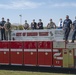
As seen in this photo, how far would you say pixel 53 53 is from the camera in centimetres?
1694

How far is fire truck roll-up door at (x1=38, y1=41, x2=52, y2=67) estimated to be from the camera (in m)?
17.0

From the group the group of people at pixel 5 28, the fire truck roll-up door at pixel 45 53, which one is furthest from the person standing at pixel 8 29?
the fire truck roll-up door at pixel 45 53

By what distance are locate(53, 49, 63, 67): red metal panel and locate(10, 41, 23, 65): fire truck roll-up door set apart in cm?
209

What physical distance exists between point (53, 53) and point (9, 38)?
431 cm

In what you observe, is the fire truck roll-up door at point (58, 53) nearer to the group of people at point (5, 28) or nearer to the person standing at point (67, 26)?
the person standing at point (67, 26)

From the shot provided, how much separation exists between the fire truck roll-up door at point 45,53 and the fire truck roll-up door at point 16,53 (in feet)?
3.98

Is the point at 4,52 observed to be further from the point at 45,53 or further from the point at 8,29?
the point at 45,53

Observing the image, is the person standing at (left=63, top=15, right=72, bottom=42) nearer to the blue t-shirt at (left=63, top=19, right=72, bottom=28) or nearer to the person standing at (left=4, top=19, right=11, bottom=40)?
the blue t-shirt at (left=63, top=19, right=72, bottom=28)

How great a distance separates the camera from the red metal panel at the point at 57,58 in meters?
16.7

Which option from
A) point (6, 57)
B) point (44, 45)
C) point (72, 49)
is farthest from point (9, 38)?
point (72, 49)

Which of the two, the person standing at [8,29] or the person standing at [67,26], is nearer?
the person standing at [67,26]

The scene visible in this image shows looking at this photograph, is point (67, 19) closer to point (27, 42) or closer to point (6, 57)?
point (27, 42)

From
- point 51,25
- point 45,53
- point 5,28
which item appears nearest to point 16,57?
point 45,53

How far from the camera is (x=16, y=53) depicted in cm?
1808
